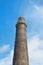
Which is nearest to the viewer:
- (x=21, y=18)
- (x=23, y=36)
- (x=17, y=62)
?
A: (x=17, y=62)

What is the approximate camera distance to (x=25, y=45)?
2155 centimetres

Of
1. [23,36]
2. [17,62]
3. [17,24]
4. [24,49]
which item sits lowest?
[17,62]

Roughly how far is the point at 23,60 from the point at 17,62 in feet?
2.61

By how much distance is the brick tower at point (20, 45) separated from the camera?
67.0 ft

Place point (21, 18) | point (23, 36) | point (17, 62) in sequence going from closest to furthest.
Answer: point (17, 62)
point (23, 36)
point (21, 18)

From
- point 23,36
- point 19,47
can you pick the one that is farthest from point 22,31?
point 19,47

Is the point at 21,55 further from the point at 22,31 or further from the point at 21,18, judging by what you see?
the point at 21,18

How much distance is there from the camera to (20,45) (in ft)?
69.8

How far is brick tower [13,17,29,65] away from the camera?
20422mm

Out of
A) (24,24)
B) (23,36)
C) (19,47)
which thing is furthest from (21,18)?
(19,47)

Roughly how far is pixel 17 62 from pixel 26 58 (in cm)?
130

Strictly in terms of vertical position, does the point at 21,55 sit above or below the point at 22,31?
below

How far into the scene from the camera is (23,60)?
66.7 ft

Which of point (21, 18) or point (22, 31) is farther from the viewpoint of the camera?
point (21, 18)
